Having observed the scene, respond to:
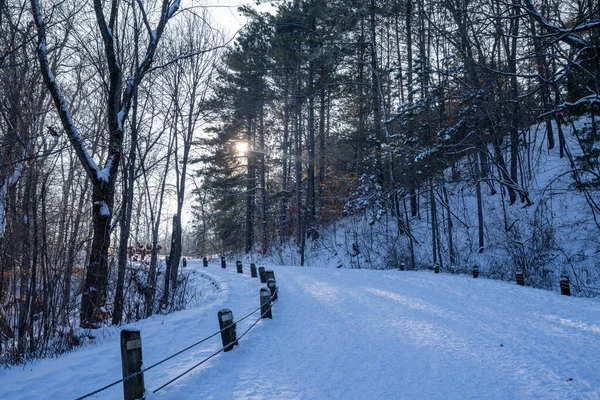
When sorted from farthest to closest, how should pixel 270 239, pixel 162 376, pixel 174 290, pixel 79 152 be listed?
pixel 270 239, pixel 174 290, pixel 79 152, pixel 162 376

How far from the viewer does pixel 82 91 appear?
1133 cm

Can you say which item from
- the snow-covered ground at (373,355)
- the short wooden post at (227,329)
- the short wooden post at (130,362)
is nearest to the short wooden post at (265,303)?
the snow-covered ground at (373,355)

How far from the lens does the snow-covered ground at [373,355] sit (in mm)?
3605

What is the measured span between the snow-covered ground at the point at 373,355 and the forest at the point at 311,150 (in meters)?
1.78

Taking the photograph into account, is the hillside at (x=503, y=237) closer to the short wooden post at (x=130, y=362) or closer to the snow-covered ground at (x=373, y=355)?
the snow-covered ground at (x=373, y=355)

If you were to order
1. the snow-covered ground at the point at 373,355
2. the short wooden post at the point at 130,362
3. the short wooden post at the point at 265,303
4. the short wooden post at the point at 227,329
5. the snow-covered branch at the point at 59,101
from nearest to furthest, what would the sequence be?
the short wooden post at the point at 130,362 → the snow-covered ground at the point at 373,355 → the short wooden post at the point at 227,329 → the snow-covered branch at the point at 59,101 → the short wooden post at the point at 265,303

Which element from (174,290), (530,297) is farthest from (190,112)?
(530,297)

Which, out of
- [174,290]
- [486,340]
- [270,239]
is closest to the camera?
[486,340]

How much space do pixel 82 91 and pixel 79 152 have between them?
541cm

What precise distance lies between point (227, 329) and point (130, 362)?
5.40 feet

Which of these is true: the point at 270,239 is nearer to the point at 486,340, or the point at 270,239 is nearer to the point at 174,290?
the point at 174,290

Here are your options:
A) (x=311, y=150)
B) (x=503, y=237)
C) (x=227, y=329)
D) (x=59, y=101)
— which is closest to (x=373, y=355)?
(x=227, y=329)

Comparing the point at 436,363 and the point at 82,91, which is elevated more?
the point at 82,91

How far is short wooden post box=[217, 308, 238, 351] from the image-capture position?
4891 mm
